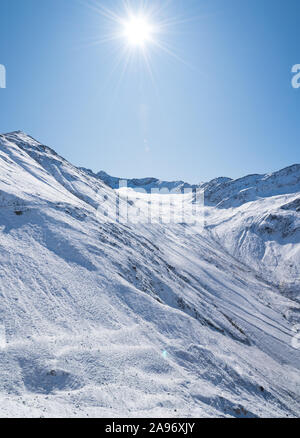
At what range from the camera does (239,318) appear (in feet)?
99.1

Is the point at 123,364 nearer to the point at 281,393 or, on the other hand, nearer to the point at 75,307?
the point at 75,307

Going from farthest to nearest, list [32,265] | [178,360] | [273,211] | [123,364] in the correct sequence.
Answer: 1. [273,211]
2. [32,265]
3. [178,360]
4. [123,364]

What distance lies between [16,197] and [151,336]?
21.0 m

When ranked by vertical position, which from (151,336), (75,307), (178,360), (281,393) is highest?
(75,307)

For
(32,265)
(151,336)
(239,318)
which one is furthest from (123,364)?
(239,318)

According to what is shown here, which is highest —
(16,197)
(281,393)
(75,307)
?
(16,197)

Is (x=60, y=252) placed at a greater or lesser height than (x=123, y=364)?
greater

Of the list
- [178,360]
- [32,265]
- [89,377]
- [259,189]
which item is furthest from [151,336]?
[259,189]

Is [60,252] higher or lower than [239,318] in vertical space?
higher

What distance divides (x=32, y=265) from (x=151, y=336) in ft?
34.1

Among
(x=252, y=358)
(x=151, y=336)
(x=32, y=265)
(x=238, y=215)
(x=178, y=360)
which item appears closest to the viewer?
(x=178, y=360)

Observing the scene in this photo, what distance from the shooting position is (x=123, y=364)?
12000 millimetres

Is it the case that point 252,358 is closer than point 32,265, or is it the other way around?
point 32,265
